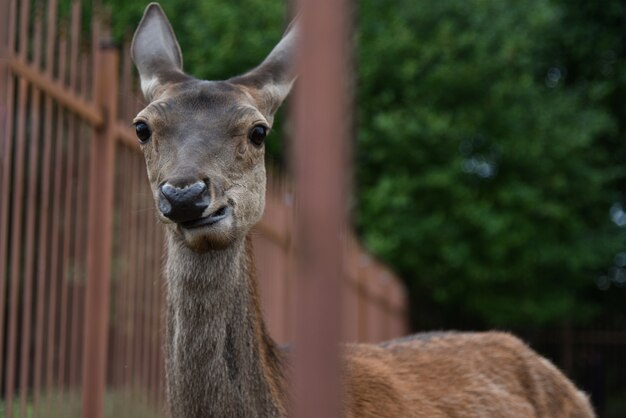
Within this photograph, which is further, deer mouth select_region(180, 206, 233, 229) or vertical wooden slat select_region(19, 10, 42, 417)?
vertical wooden slat select_region(19, 10, 42, 417)

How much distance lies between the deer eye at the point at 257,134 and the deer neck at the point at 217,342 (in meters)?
0.42

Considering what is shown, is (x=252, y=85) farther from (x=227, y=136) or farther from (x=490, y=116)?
(x=490, y=116)

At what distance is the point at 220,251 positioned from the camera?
416 cm

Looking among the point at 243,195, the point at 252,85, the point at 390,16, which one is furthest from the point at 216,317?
the point at 390,16

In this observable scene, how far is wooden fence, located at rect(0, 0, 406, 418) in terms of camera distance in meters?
4.82

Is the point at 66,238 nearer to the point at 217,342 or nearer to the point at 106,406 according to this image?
the point at 106,406

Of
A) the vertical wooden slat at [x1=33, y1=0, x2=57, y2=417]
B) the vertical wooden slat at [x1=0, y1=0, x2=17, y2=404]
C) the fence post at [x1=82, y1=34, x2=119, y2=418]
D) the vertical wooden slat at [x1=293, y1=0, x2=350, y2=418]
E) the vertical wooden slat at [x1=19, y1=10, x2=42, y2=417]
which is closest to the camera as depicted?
the vertical wooden slat at [x1=293, y1=0, x2=350, y2=418]

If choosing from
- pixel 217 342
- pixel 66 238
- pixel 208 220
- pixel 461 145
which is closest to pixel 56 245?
pixel 66 238

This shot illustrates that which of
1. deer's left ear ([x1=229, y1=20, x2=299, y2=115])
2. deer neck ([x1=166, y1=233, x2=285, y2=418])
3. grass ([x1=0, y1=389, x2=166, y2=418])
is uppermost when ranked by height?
deer's left ear ([x1=229, y1=20, x2=299, y2=115])

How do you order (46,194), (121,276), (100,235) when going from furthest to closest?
(121,276) → (100,235) → (46,194)

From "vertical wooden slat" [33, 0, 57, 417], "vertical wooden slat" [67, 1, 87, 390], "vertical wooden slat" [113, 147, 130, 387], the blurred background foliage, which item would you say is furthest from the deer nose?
the blurred background foliage

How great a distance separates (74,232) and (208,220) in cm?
203

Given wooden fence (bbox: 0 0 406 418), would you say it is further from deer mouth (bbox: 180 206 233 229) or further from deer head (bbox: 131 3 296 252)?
deer mouth (bbox: 180 206 233 229)

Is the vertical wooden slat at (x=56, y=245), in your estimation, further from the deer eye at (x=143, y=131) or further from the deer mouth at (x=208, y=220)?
the deer mouth at (x=208, y=220)
